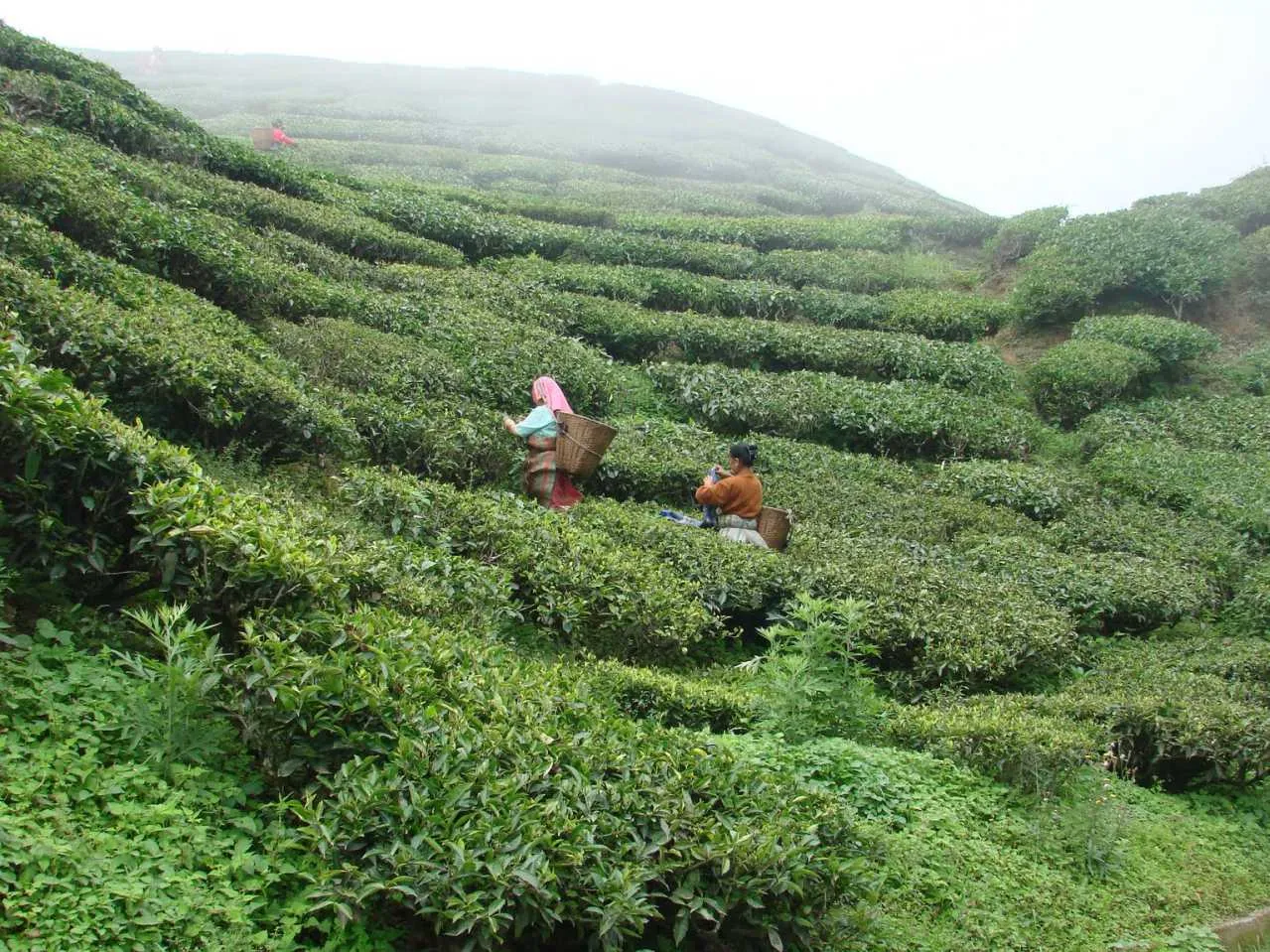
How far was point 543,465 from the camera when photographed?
32.5 feet

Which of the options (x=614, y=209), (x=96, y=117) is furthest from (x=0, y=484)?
(x=614, y=209)

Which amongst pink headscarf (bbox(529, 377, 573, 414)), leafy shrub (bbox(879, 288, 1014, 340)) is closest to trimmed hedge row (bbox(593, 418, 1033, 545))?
pink headscarf (bbox(529, 377, 573, 414))

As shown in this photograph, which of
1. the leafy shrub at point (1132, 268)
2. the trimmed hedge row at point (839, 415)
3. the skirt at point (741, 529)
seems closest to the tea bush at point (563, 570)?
the skirt at point (741, 529)

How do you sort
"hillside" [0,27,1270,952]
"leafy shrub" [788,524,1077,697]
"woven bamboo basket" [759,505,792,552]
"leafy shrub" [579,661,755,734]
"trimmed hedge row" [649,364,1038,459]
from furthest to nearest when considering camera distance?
"trimmed hedge row" [649,364,1038,459] < "woven bamboo basket" [759,505,792,552] < "leafy shrub" [788,524,1077,697] < "leafy shrub" [579,661,755,734] < "hillside" [0,27,1270,952]

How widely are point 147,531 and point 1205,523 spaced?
41.5 ft

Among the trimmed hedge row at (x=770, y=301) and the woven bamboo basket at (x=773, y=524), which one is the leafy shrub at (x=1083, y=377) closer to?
the trimmed hedge row at (x=770, y=301)

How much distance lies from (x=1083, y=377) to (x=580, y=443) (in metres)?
11.0

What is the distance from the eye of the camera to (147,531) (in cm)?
507

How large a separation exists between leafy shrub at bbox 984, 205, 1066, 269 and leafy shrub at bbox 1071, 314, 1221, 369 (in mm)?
5400

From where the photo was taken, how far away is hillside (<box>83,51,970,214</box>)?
32.9m

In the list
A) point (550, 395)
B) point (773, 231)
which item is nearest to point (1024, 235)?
point (773, 231)

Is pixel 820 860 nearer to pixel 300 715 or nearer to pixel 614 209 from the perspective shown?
pixel 300 715

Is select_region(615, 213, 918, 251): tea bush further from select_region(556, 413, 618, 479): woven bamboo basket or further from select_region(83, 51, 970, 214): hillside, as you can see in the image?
select_region(556, 413, 618, 479): woven bamboo basket

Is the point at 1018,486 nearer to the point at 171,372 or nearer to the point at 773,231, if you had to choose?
the point at 171,372
